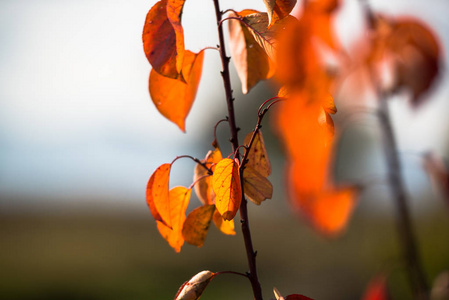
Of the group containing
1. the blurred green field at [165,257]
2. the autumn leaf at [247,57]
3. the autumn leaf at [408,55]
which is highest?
the autumn leaf at [247,57]

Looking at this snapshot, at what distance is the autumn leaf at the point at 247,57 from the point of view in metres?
0.68

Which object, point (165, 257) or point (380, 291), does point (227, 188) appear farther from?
point (165, 257)

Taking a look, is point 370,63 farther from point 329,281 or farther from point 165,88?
point 329,281

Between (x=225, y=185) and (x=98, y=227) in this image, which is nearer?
(x=225, y=185)

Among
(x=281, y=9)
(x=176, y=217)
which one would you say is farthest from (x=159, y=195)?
(x=281, y=9)

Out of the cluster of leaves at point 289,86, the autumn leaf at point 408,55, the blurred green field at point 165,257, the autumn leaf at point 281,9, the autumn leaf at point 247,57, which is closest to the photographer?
the cluster of leaves at point 289,86

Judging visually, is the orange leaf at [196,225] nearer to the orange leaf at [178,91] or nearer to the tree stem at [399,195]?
the orange leaf at [178,91]

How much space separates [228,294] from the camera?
25.5 ft

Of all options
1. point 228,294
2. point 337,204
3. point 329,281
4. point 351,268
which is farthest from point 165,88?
point 351,268

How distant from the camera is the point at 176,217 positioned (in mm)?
719

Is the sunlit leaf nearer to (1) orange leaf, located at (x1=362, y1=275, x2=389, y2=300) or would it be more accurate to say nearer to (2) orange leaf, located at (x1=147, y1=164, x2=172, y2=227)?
(2) orange leaf, located at (x1=147, y1=164, x2=172, y2=227)

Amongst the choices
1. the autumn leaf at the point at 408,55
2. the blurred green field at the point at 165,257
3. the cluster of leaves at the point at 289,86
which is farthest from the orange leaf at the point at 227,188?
the blurred green field at the point at 165,257

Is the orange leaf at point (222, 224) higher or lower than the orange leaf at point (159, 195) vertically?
lower

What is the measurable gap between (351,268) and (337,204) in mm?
9666
